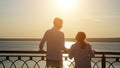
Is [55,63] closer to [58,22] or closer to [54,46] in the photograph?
[54,46]

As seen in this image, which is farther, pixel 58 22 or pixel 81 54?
pixel 58 22

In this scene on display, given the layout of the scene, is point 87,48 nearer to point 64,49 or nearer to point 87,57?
point 87,57

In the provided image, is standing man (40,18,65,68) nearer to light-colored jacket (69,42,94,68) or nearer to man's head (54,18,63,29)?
man's head (54,18,63,29)

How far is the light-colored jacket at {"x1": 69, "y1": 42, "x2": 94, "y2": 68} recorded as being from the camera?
8984mm

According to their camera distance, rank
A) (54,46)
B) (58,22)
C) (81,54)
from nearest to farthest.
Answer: (81,54) → (58,22) → (54,46)

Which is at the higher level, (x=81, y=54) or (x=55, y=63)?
(x=81, y=54)

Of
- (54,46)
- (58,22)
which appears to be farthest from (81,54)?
(58,22)

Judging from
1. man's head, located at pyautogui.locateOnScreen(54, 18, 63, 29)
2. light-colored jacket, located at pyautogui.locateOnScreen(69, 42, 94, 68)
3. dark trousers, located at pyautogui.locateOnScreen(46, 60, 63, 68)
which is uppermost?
man's head, located at pyautogui.locateOnScreen(54, 18, 63, 29)

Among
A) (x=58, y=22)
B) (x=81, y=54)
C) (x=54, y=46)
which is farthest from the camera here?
(x=54, y=46)

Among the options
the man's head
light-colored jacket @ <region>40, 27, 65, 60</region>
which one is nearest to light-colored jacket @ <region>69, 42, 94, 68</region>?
light-colored jacket @ <region>40, 27, 65, 60</region>

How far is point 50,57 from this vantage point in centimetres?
950

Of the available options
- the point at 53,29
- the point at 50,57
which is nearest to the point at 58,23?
the point at 53,29

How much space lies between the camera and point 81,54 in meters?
9.01

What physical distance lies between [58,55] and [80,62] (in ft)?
2.32
